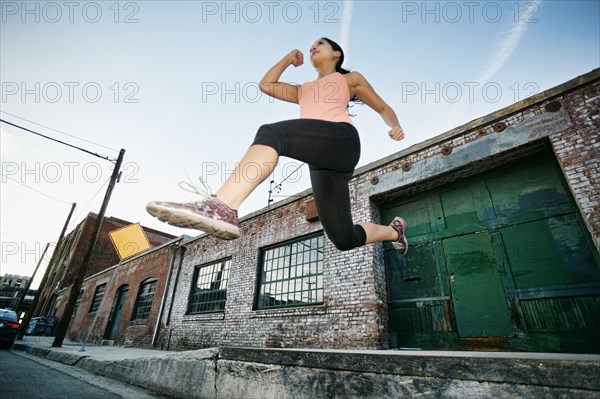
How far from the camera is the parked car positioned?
27.7 ft

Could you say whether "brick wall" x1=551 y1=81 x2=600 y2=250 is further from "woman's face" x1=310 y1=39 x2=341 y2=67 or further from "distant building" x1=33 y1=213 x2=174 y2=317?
"distant building" x1=33 y1=213 x2=174 y2=317

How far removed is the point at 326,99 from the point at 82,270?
1156cm

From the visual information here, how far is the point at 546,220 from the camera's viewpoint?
166 inches

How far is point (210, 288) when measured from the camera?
29.7 ft

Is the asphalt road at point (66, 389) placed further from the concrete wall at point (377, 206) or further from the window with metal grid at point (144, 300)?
the window with metal grid at point (144, 300)

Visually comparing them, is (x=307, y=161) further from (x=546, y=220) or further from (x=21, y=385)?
(x=546, y=220)

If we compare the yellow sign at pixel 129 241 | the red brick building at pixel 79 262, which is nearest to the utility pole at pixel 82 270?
the yellow sign at pixel 129 241

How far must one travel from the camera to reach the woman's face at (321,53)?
Answer: 7.26 ft

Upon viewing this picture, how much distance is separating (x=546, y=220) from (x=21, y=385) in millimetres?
7116

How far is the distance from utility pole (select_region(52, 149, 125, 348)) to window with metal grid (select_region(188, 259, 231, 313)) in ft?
12.2

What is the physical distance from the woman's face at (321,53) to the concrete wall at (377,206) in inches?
148

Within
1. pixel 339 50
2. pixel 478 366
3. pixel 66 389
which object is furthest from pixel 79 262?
pixel 478 366

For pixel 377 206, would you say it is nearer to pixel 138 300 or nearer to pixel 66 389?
pixel 66 389

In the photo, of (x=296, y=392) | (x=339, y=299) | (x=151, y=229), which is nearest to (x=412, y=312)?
(x=339, y=299)
